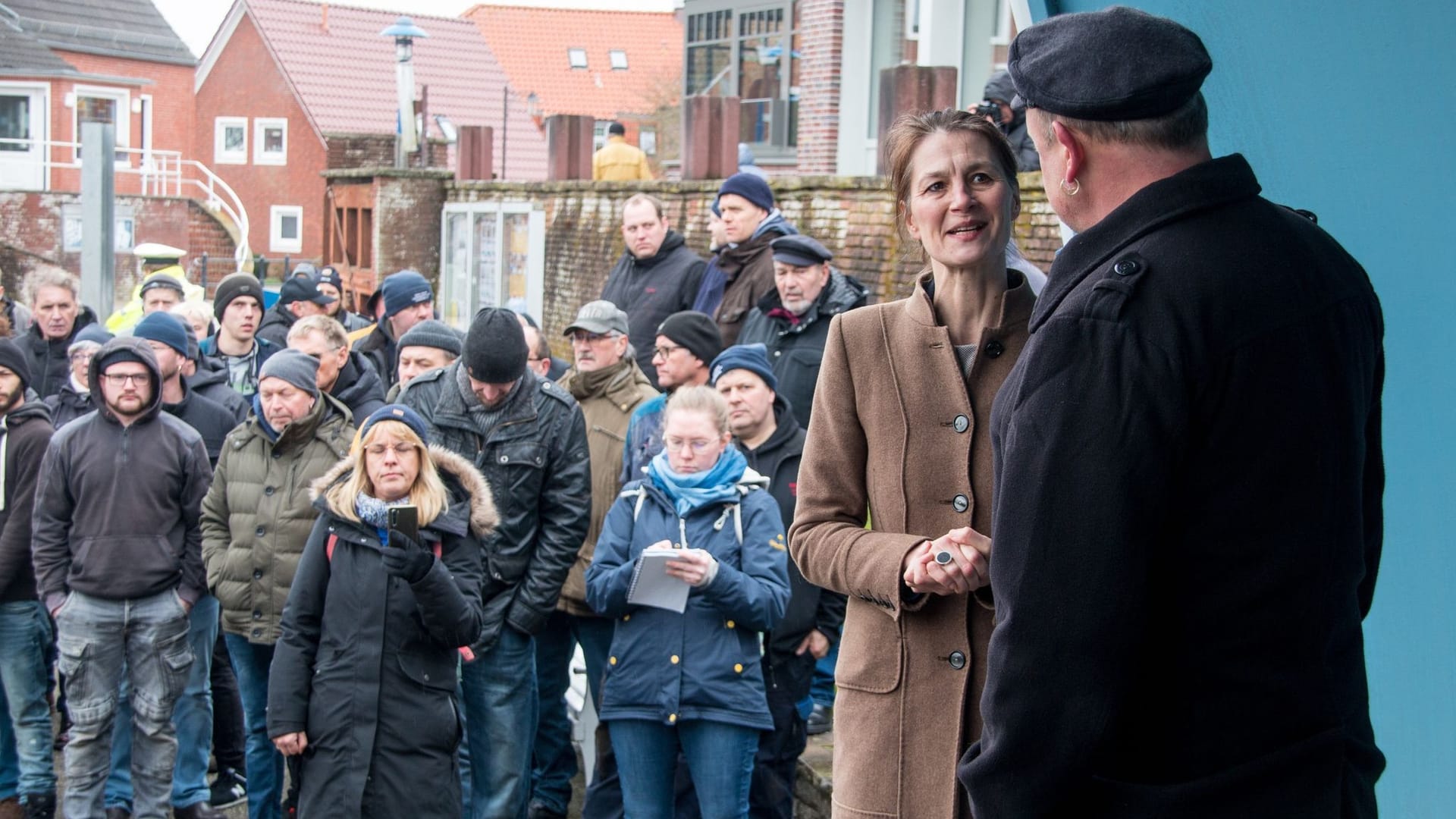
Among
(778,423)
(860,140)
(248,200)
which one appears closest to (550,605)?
(778,423)

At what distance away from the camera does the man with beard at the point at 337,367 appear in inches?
268

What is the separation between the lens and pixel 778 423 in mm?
5988

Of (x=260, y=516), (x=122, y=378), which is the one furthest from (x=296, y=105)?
(x=260, y=516)

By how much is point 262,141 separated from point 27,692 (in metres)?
39.7

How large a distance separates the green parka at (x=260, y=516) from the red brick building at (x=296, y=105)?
3662 cm

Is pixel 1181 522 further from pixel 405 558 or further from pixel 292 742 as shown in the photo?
pixel 292 742

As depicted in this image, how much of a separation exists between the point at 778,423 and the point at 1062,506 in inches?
Result: 164

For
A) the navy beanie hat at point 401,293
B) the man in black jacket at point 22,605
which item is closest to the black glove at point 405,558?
the man in black jacket at point 22,605

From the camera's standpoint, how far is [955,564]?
2383 mm

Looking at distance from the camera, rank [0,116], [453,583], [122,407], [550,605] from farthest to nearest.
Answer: [0,116] → [122,407] → [550,605] → [453,583]

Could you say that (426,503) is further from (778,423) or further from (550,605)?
(778,423)

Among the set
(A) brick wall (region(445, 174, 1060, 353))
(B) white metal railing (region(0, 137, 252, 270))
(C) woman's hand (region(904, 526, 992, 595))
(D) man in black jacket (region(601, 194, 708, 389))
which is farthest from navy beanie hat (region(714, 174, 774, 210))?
(B) white metal railing (region(0, 137, 252, 270))

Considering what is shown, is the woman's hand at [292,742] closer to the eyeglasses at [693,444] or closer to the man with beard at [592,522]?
the man with beard at [592,522]

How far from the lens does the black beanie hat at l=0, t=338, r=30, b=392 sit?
22.8 ft
